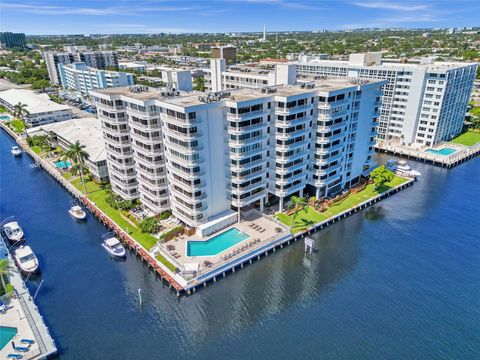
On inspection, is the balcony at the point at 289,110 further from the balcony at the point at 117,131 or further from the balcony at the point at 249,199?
the balcony at the point at 117,131

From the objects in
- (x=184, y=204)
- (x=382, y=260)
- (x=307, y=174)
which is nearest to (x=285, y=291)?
(x=382, y=260)

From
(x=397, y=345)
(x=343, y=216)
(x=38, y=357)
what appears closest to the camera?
(x=38, y=357)

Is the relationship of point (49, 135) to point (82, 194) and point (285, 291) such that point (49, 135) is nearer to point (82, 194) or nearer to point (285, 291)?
point (82, 194)

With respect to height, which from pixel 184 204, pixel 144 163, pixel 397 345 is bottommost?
pixel 397 345

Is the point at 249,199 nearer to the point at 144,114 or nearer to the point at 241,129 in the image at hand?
the point at 241,129

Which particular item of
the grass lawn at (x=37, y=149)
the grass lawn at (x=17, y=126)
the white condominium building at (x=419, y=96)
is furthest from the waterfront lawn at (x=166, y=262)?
the grass lawn at (x=17, y=126)

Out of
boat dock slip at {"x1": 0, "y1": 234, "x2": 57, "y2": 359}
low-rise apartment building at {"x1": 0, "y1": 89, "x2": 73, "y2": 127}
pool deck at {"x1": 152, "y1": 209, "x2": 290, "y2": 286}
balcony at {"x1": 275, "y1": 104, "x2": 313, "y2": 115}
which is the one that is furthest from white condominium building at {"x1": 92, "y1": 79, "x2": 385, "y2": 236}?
low-rise apartment building at {"x1": 0, "y1": 89, "x2": 73, "y2": 127}
